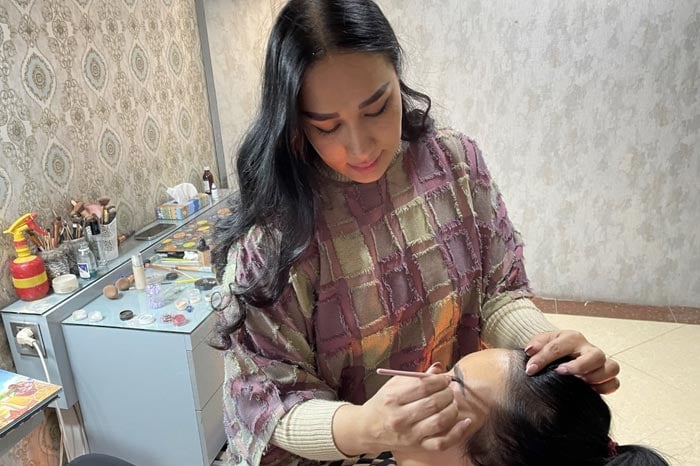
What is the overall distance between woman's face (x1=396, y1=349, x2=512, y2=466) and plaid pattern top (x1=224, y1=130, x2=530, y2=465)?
0.43 feet

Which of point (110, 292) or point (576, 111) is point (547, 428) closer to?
point (110, 292)

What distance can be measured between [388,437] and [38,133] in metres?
1.55

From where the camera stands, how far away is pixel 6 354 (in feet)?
5.31

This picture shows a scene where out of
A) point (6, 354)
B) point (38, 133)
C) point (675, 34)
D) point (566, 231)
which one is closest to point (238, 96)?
point (38, 133)

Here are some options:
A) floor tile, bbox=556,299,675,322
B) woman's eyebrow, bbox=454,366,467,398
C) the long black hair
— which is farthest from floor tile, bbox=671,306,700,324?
the long black hair

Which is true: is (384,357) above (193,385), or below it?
above

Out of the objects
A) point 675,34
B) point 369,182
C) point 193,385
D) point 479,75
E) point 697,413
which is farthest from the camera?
point 479,75

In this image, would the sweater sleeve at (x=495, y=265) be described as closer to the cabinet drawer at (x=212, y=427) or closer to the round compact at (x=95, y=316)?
the cabinet drawer at (x=212, y=427)

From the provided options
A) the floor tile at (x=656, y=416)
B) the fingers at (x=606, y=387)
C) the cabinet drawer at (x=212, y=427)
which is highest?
the fingers at (x=606, y=387)

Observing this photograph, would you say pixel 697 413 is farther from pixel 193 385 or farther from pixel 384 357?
pixel 193 385

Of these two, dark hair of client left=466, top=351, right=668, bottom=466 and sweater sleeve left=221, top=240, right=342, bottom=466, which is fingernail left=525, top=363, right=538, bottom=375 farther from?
sweater sleeve left=221, top=240, right=342, bottom=466

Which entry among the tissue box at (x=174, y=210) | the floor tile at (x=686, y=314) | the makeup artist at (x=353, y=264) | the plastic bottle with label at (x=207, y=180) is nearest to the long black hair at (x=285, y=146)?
the makeup artist at (x=353, y=264)

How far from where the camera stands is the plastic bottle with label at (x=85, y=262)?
5.74 feet

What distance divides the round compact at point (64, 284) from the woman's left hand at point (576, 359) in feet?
4.76
